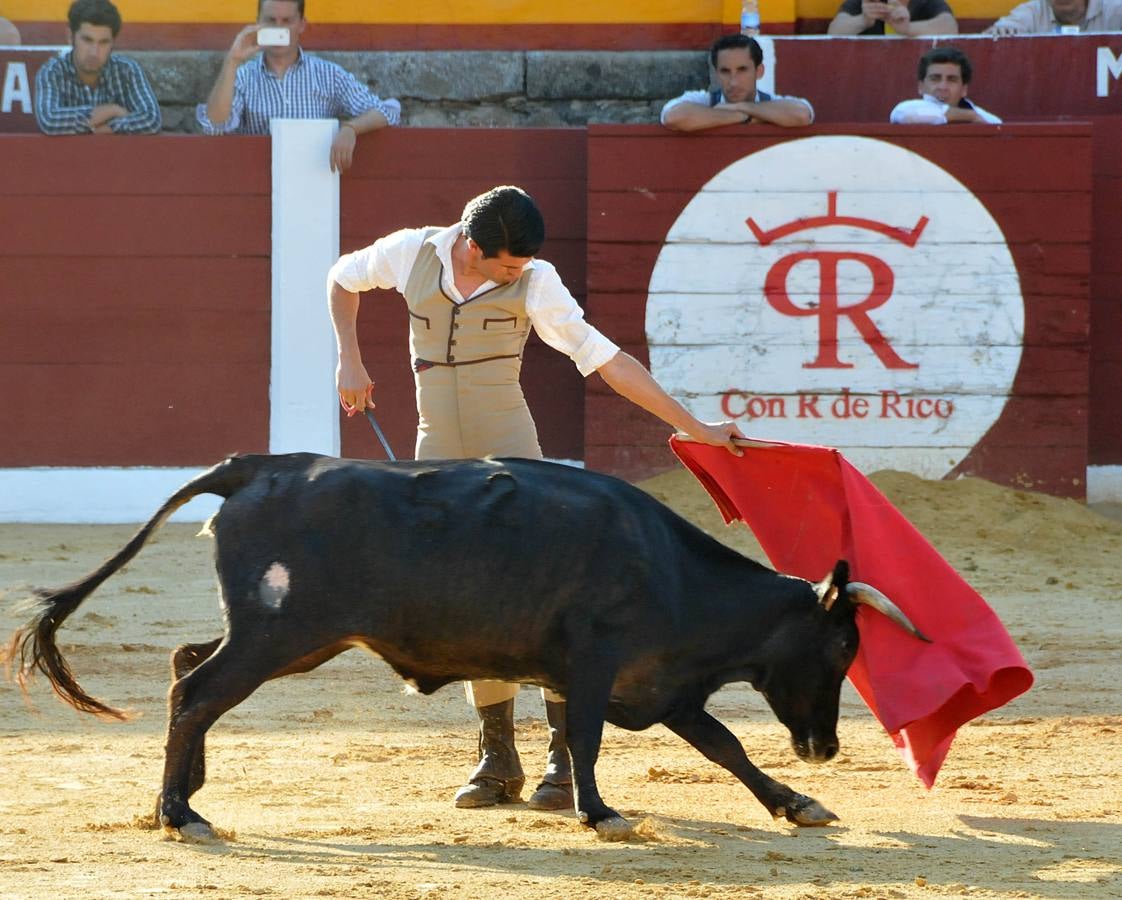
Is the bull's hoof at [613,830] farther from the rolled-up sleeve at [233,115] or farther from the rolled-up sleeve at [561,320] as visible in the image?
the rolled-up sleeve at [233,115]

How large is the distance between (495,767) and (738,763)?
52cm

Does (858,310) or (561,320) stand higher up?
(561,320)

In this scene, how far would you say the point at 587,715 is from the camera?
343 cm

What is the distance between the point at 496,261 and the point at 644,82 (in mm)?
6015

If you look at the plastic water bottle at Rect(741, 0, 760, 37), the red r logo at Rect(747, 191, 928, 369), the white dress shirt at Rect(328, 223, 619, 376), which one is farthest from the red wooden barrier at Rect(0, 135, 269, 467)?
the white dress shirt at Rect(328, 223, 619, 376)

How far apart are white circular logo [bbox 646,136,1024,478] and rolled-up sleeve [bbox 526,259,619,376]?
3.69 metres

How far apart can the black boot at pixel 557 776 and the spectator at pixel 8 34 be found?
6.22 metres

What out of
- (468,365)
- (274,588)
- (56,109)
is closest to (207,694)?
(274,588)

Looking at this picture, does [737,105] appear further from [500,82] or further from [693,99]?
[500,82]

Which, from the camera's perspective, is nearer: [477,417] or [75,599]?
[75,599]

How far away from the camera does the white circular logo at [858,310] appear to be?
24.3 ft

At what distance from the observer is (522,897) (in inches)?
113

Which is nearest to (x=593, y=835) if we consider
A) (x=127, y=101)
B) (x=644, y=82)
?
(x=127, y=101)

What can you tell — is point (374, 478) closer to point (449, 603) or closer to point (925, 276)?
point (449, 603)
